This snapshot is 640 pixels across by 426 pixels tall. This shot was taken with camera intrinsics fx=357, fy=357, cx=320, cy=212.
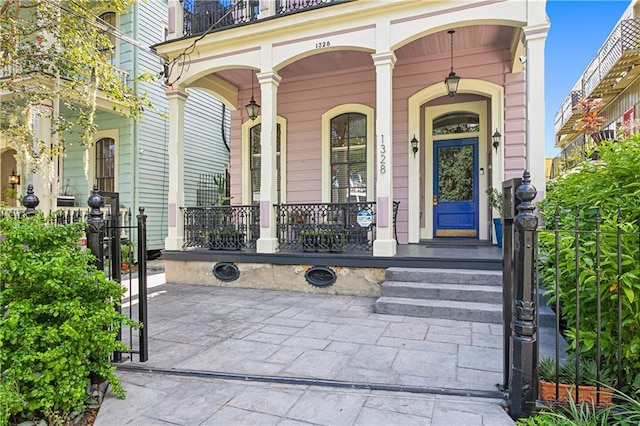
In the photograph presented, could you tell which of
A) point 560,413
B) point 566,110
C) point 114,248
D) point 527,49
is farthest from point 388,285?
point 566,110

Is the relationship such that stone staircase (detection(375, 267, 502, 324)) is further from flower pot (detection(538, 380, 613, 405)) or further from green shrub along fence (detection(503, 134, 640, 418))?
flower pot (detection(538, 380, 613, 405))

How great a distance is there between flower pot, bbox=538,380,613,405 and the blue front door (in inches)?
195

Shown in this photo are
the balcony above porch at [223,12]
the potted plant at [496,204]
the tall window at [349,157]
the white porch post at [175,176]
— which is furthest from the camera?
the tall window at [349,157]

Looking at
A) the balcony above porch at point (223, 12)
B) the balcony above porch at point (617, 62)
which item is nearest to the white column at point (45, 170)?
the balcony above porch at point (223, 12)

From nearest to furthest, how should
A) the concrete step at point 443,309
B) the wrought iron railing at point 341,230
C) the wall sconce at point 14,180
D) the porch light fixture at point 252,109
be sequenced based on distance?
the concrete step at point 443,309 < the wrought iron railing at point 341,230 < the porch light fixture at point 252,109 < the wall sconce at point 14,180

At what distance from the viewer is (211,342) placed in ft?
11.2

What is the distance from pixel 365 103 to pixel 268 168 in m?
2.57

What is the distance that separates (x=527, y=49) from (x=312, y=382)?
488 cm

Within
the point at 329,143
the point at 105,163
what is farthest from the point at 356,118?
the point at 105,163

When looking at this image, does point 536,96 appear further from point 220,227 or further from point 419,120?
point 220,227

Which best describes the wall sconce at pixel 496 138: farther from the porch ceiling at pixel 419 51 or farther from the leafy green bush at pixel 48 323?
the leafy green bush at pixel 48 323

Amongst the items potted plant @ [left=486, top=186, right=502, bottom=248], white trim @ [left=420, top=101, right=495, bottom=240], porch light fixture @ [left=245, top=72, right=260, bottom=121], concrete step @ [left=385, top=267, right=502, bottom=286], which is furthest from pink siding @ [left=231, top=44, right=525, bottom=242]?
concrete step @ [left=385, top=267, right=502, bottom=286]

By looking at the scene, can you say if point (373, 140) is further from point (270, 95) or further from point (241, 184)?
point (241, 184)

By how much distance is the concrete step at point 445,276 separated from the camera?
4500 mm
